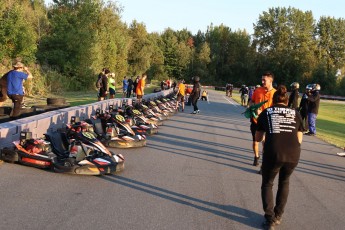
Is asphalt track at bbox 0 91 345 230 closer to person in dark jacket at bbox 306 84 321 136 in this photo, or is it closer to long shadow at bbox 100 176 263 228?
long shadow at bbox 100 176 263 228

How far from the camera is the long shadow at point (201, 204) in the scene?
17.5ft

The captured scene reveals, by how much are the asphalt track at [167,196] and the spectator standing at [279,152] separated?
0.26 metres

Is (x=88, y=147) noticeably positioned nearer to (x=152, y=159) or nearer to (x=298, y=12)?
(x=152, y=159)

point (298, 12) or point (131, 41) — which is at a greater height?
point (298, 12)

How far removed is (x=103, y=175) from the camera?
702 centimetres

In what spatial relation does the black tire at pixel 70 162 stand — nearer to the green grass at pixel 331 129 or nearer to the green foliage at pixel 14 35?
the green grass at pixel 331 129

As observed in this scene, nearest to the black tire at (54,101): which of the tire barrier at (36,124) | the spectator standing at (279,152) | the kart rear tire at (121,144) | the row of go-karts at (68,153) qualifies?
the tire barrier at (36,124)

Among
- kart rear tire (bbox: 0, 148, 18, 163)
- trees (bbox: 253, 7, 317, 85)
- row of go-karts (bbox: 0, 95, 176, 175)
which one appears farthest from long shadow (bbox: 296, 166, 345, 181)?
trees (bbox: 253, 7, 317, 85)

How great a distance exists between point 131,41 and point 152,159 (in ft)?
196

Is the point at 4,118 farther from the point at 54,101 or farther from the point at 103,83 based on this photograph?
the point at 103,83

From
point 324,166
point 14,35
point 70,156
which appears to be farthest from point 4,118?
point 14,35

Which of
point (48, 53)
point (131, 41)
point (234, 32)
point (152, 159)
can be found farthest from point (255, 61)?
point (152, 159)

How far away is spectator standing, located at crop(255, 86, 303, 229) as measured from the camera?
16.3 feet

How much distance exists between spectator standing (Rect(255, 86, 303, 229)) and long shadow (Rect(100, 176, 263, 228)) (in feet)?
1.06
